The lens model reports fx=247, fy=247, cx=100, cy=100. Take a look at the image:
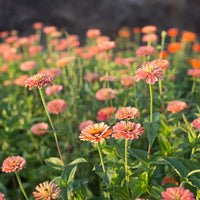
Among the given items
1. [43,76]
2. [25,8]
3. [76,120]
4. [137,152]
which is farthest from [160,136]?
[25,8]

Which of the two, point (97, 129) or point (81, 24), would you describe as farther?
point (81, 24)

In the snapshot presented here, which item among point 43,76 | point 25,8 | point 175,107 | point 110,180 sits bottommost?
point 110,180

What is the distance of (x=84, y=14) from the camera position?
4500 mm

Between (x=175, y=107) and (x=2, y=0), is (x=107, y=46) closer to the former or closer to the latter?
(x=175, y=107)

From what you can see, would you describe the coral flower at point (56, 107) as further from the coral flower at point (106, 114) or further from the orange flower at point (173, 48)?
the orange flower at point (173, 48)

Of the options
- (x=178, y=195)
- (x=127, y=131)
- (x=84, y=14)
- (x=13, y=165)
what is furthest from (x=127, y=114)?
(x=84, y=14)

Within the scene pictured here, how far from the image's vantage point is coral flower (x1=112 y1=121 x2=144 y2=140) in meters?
0.78

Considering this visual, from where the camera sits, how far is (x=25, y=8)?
4.38 m

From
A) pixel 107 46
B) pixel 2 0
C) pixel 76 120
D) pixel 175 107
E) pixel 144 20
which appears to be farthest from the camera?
pixel 144 20

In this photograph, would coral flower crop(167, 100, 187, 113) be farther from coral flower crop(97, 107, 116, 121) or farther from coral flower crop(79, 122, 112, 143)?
coral flower crop(79, 122, 112, 143)

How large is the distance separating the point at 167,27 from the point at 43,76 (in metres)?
4.25

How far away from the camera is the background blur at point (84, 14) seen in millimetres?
4293

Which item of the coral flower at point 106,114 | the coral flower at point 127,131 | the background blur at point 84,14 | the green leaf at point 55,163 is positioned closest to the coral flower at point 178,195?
the coral flower at point 127,131

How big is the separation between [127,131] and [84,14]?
13.4ft
